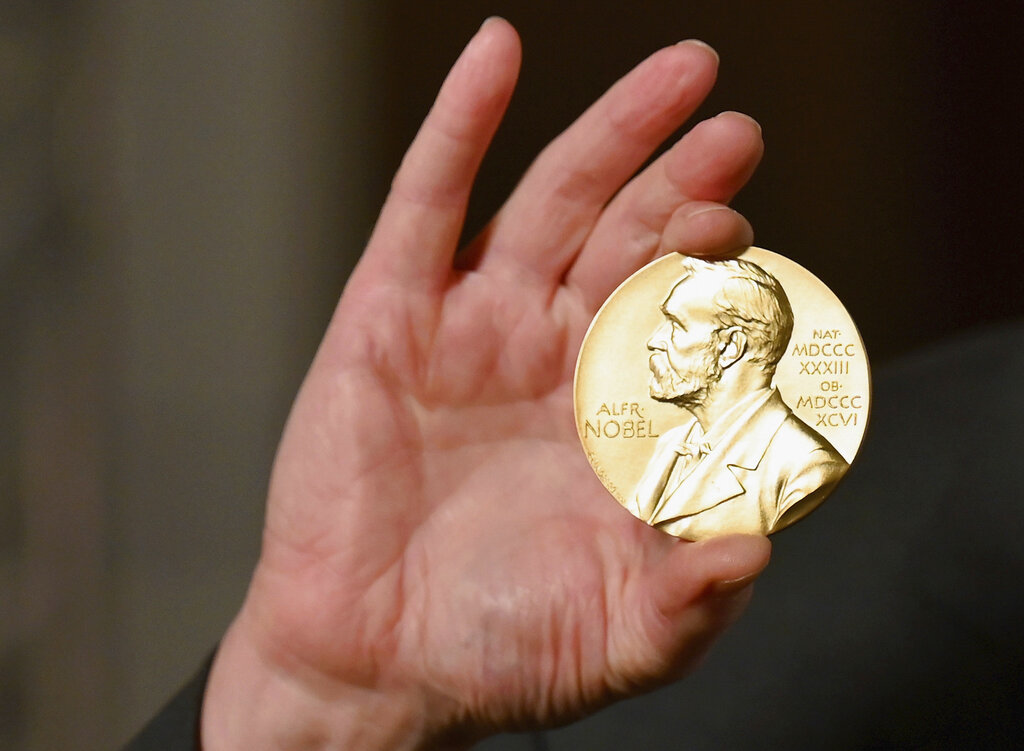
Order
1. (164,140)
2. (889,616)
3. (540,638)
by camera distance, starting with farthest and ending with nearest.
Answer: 1. (164,140)
2. (889,616)
3. (540,638)

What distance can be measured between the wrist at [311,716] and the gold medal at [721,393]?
0.31 meters

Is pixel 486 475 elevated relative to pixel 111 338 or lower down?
elevated

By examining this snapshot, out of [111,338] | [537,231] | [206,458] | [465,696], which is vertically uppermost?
[537,231]

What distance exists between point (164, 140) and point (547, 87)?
83 centimetres

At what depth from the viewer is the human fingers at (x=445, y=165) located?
33.1 inches

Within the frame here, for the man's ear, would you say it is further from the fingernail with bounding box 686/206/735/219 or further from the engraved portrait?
the fingernail with bounding box 686/206/735/219

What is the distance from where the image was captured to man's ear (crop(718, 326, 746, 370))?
2.73 feet

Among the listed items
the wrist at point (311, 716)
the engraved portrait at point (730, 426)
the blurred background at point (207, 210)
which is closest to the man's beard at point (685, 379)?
the engraved portrait at point (730, 426)

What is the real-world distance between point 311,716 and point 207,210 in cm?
135

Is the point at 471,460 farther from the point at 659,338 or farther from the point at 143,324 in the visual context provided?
the point at 143,324

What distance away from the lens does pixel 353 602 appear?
2.89ft

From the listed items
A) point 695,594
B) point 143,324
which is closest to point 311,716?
point 695,594

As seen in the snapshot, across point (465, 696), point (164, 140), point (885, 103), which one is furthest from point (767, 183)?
point (465, 696)

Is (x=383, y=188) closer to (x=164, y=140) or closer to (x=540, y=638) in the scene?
(x=164, y=140)
